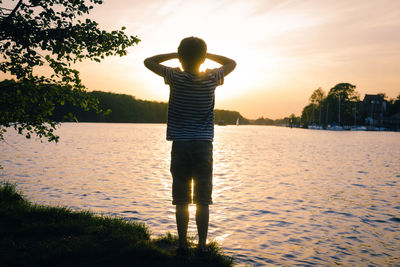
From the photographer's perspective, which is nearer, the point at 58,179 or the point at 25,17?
the point at 25,17

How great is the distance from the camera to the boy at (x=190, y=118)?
441 cm

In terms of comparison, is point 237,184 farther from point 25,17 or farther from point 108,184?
point 25,17

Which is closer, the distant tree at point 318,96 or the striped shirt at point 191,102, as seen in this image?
the striped shirt at point 191,102

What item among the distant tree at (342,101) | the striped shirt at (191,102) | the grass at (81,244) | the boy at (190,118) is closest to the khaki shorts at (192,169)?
the boy at (190,118)

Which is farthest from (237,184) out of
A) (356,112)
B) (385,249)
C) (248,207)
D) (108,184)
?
(356,112)

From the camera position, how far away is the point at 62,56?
20.8 ft

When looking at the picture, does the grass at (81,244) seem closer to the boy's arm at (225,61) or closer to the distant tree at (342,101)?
the boy's arm at (225,61)

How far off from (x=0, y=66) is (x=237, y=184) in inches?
408

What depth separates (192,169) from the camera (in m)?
4.54

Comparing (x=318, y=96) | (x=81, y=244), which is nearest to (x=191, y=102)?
(x=81, y=244)

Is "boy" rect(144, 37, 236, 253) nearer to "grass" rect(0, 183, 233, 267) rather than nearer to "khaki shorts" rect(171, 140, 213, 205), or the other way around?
"khaki shorts" rect(171, 140, 213, 205)

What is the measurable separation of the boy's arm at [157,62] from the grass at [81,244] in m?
2.68

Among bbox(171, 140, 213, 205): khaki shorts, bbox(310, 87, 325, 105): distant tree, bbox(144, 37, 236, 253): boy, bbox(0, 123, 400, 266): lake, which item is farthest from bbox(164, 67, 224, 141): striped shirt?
bbox(310, 87, 325, 105): distant tree

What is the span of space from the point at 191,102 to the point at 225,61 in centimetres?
81
